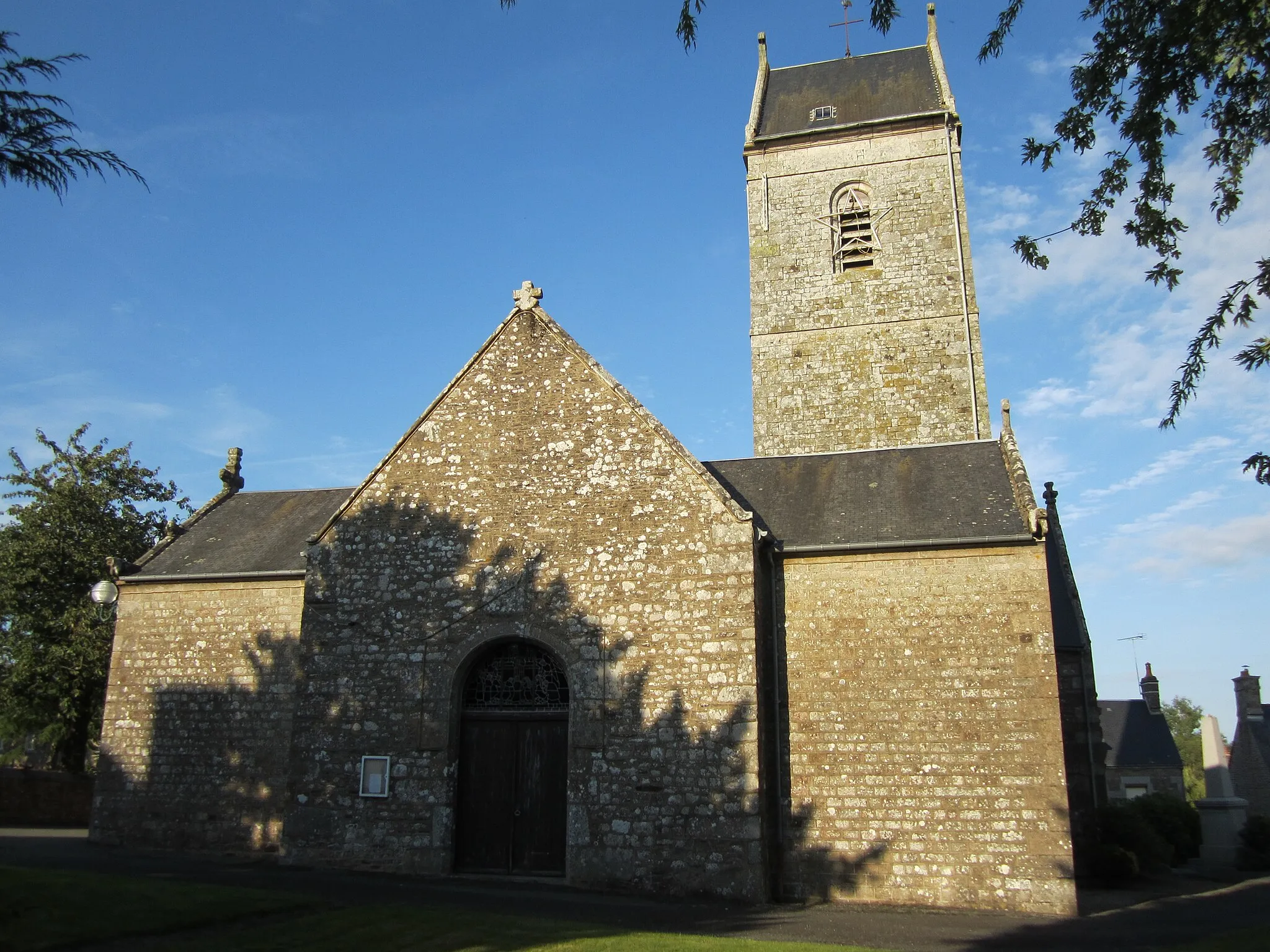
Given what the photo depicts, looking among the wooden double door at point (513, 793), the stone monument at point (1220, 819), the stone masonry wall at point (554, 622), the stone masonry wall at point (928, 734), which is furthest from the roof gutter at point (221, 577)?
the stone monument at point (1220, 819)

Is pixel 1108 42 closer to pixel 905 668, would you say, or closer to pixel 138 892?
pixel 905 668

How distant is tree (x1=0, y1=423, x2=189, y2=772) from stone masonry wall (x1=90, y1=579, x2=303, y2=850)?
992 cm

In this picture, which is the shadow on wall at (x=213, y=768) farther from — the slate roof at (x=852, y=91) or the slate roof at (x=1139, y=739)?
the slate roof at (x=1139, y=739)

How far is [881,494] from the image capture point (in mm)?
16344

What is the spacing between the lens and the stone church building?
1349 cm

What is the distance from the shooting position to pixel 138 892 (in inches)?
403

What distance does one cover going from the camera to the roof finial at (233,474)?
2203 centimetres

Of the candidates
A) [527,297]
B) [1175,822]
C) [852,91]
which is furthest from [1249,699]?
[527,297]

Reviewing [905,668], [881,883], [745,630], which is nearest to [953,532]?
[905,668]

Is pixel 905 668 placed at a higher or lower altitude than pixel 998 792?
higher

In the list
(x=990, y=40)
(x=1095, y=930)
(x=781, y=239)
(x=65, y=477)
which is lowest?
(x=1095, y=930)

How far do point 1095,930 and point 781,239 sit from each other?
18.2 meters

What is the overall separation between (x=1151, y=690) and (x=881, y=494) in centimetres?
3260

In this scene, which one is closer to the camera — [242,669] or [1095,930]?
[1095,930]
